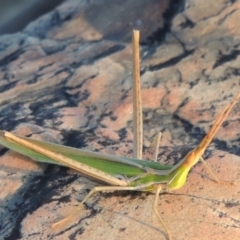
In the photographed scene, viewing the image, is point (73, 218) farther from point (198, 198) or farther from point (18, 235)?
point (198, 198)

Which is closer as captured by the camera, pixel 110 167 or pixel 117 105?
pixel 110 167

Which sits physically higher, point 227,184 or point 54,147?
point 54,147

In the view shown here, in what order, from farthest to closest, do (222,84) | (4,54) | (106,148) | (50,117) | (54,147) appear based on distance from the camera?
(4,54)
(222,84)
(50,117)
(106,148)
(54,147)

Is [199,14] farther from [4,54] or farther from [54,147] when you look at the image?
[54,147]

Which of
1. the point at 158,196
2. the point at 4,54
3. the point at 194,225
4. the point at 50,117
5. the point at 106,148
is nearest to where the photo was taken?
the point at 194,225

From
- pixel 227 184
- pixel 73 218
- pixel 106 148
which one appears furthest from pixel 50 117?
pixel 227 184

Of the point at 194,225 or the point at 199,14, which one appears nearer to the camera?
the point at 194,225

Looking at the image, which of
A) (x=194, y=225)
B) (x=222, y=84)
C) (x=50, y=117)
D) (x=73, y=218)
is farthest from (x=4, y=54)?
(x=194, y=225)
